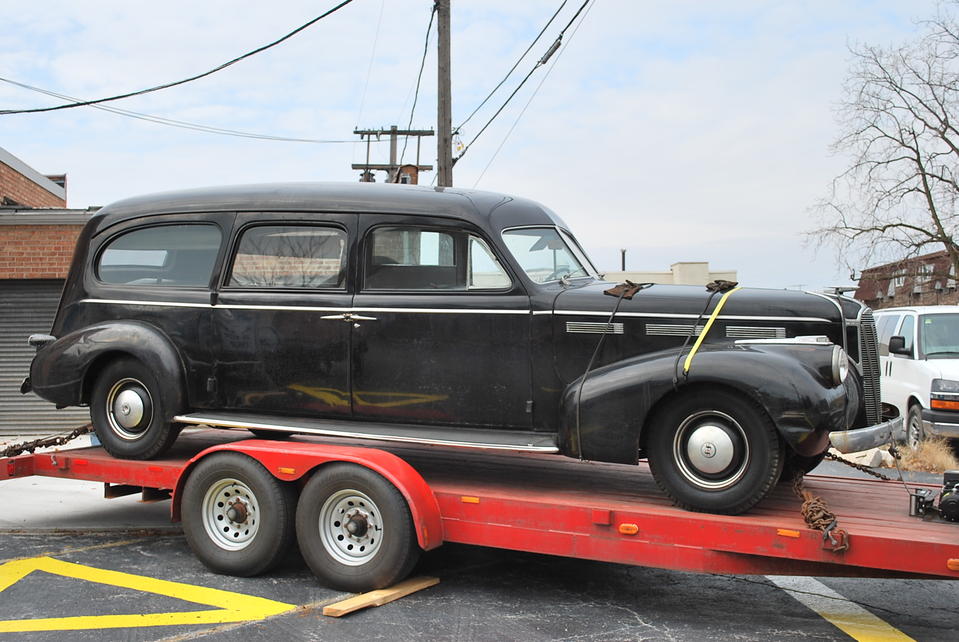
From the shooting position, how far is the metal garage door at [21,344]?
12703 millimetres

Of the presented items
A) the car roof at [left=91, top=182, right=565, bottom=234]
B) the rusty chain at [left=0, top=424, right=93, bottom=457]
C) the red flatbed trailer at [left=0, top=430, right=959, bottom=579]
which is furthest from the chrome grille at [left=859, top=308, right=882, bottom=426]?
the rusty chain at [left=0, top=424, right=93, bottom=457]

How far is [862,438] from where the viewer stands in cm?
476

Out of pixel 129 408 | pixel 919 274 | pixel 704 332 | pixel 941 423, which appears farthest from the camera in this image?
pixel 919 274

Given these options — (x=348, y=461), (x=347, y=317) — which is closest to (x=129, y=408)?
(x=347, y=317)

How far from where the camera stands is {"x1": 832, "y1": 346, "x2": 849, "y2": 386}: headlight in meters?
4.64

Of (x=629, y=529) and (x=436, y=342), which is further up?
(x=436, y=342)

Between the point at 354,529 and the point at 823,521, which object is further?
the point at 354,529

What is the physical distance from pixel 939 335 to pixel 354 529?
28.8 feet

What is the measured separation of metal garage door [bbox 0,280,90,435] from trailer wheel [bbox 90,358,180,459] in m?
7.27

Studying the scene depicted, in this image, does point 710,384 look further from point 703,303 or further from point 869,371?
point 869,371

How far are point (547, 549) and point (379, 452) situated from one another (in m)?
1.16

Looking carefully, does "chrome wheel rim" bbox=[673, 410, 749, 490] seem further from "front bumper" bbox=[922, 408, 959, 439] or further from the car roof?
"front bumper" bbox=[922, 408, 959, 439]

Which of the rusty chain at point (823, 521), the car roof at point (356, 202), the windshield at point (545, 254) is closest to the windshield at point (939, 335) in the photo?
the windshield at point (545, 254)

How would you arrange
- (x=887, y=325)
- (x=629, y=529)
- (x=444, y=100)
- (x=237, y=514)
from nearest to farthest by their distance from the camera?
(x=629, y=529), (x=237, y=514), (x=887, y=325), (x=444, y=100)
